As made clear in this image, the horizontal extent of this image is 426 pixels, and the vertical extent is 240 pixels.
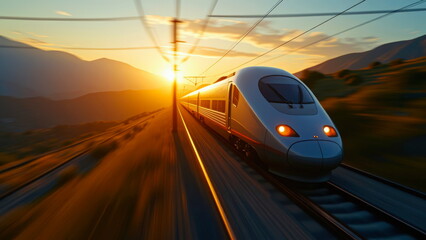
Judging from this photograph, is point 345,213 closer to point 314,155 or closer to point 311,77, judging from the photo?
point 314,155

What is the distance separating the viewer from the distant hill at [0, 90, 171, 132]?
299ft

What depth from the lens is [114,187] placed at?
5.62 metres

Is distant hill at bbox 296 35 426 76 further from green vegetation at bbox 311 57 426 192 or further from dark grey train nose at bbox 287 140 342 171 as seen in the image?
dark grey train nose at bbox 287 140 342 171

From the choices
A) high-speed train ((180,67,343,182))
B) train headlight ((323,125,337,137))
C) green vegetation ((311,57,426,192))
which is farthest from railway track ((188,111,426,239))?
green vegetation ((311,57,426,192))

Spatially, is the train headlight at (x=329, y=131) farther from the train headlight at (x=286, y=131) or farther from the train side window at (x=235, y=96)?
the train side window at (x=235, y=96)

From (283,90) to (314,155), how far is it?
90.8 inches

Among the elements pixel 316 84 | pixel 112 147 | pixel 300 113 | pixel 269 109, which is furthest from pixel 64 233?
pixel 316 84

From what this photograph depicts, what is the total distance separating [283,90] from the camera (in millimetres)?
6160

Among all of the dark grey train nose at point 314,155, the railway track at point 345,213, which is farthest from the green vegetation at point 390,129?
the dark grey train nose at point 314,155

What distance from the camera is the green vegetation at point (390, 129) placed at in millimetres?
6887

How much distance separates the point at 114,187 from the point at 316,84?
70.3ft

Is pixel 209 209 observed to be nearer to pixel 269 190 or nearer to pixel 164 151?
pixel 269 190

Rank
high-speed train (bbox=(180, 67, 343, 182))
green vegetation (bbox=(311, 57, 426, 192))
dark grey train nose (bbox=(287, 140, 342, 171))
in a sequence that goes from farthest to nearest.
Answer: green vegetation (bbox=(311, 57, 426, 192)), high-speed train (bbox=(180, 67, 343, 182)), dark grey train nose (bbox=(287, 140, 342, 171))

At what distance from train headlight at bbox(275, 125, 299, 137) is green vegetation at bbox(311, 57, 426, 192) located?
382 centimetres
